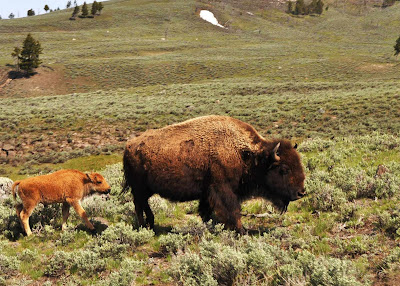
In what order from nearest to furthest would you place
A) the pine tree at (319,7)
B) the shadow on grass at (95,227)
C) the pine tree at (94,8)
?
the shadow on grass at (95,227), the pine tree at (94,8), the pine tree at (319,7)

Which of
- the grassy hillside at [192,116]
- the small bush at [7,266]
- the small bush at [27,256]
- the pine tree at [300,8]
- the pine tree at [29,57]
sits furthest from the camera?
the pine tree at [300,8]

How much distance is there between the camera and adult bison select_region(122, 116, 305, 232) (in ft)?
18.5

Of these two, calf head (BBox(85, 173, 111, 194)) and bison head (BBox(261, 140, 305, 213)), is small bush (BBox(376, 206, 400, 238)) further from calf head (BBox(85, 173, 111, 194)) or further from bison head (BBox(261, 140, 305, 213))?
calf head (BBox(85, 173, 111, 194))

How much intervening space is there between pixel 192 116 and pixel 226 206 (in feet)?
77.1

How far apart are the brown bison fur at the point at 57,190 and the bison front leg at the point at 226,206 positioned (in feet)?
9.36

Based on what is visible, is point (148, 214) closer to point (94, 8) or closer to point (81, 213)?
point (81, 213)

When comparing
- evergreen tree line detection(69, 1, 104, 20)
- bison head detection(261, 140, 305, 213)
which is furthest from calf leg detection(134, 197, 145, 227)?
evergreen tree line detection(69, 1, 104, 20)

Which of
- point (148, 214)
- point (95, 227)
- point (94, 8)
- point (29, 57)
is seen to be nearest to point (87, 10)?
point (94, 8)

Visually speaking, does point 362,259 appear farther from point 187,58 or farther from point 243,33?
point 243,33

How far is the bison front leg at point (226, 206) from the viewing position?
554cm

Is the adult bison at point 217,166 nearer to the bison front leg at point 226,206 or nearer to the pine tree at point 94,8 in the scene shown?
the bison front leg at point 226,206

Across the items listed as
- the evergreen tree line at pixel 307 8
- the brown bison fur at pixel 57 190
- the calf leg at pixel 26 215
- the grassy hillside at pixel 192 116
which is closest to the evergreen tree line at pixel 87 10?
the grassy hillside at pixel 192 116

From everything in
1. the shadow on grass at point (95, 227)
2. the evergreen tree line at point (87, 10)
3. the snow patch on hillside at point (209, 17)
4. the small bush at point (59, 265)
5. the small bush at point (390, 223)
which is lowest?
the shadow on grass at point (95, 227)

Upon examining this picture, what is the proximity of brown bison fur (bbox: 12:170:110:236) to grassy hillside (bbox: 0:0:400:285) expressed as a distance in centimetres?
40
